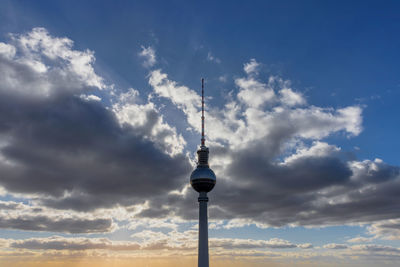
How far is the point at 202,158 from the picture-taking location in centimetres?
17588

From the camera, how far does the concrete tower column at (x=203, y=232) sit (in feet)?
543

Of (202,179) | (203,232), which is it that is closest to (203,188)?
(202,179)

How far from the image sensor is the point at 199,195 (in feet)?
565

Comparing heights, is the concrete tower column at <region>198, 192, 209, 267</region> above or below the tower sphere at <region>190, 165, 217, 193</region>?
below

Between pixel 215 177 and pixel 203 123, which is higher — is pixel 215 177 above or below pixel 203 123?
below

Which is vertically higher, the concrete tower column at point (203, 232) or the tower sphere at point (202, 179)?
the tower sphere at point (202, 179)

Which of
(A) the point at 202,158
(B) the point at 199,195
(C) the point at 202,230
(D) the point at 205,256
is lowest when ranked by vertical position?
(D) the point at 205,256

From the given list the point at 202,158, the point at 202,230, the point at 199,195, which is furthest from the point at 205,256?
the point at 202,158

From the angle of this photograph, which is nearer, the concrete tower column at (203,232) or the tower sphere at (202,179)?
the concrete tower column at (203,232)

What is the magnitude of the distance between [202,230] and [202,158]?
36.6 m

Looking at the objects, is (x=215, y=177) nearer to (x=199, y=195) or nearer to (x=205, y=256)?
(x=199, y=195)

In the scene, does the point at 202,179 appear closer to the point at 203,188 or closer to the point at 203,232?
the point at 203,188

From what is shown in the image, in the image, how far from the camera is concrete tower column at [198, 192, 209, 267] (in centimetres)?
16538

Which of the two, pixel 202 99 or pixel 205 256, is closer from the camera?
pixel 205 256
